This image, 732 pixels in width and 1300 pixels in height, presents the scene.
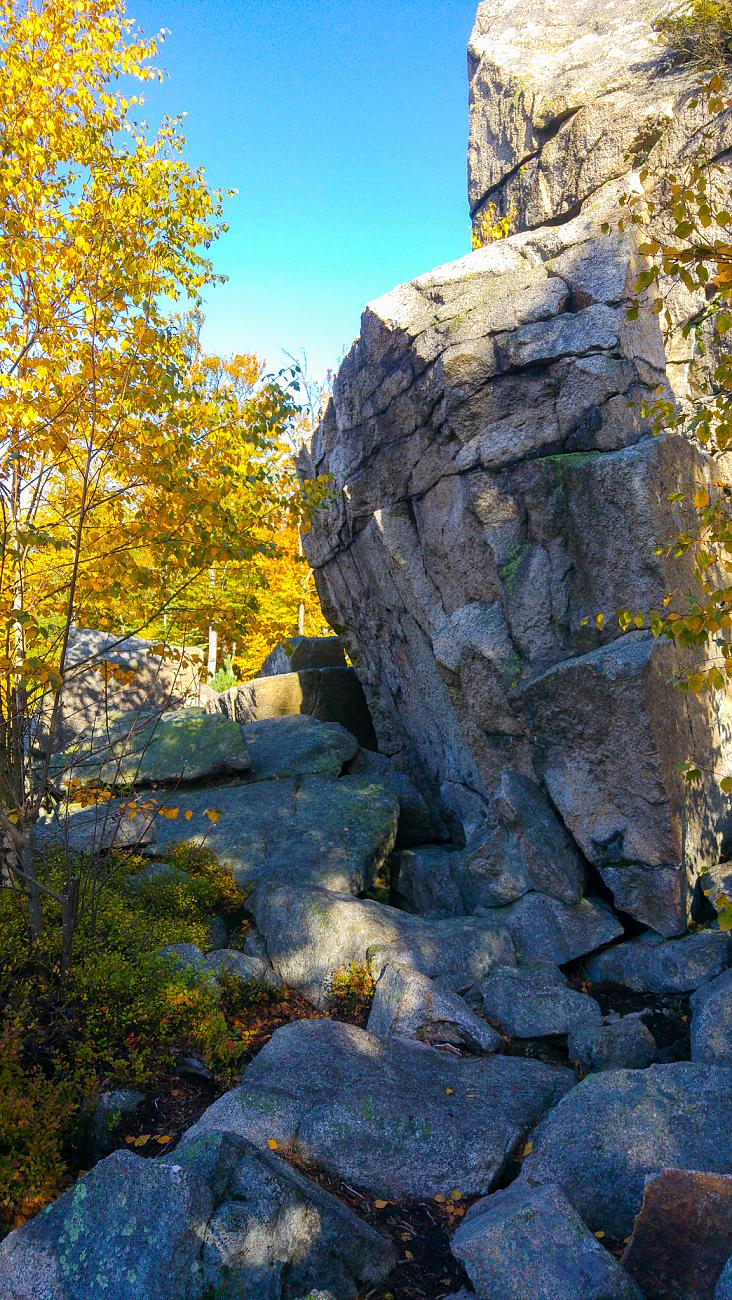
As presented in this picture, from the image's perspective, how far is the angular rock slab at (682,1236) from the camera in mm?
4539

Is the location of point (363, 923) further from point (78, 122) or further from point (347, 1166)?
point (78, 122)

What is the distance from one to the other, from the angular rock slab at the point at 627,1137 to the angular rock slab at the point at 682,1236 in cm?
85

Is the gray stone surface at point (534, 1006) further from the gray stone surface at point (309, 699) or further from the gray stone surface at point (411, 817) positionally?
the gray stone surface at point (309, 699)

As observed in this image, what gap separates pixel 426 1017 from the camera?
8.23 metres

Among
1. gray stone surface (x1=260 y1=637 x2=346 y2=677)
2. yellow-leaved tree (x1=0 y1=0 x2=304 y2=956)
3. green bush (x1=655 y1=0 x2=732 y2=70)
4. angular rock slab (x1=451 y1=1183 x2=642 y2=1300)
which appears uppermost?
green bush (x1=655 y1=0 x2=732 y2=70)

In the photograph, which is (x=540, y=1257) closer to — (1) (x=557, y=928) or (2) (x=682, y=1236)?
(2) (x=682, y=1236)

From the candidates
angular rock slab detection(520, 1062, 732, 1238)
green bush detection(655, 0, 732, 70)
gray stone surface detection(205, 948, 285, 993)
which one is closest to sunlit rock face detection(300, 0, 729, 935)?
green bush detection(655, 0, 732, 70)

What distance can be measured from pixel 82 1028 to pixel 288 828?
5.77 metres

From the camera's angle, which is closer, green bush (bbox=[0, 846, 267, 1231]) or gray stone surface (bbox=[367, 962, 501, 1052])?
green bush (bbox=[0, 846, 267, 1231])

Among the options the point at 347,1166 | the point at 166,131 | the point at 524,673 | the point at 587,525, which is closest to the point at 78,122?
the point at 166,131

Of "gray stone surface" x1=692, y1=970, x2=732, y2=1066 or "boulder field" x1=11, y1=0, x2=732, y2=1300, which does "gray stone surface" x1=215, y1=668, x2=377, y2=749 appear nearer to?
"boulder field" x1=11, y1=0, x2=732, y2=1300

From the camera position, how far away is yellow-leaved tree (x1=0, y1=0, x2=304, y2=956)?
7.98m

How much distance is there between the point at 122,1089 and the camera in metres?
6.81

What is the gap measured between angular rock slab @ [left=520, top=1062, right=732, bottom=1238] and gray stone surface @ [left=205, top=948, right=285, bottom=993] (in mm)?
3759
